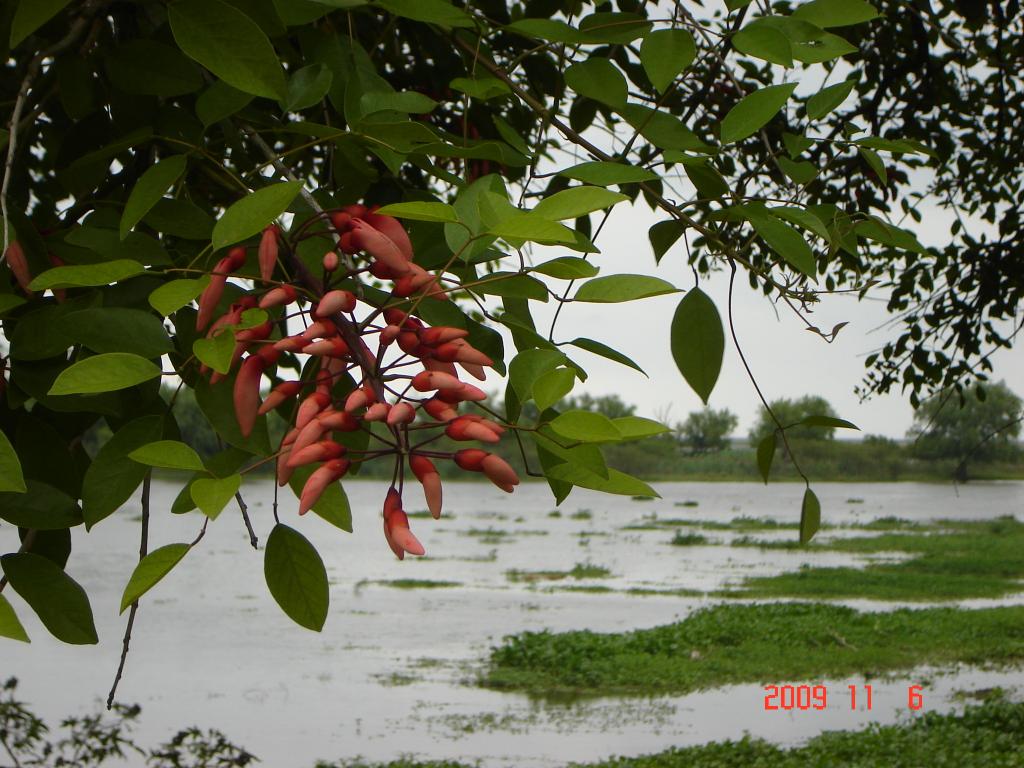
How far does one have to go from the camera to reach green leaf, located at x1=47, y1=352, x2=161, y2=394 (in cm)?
47

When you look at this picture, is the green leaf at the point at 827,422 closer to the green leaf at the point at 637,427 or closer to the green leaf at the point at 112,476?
the green leaf at the point at 637,427

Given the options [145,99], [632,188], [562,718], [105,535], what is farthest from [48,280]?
[105,535]

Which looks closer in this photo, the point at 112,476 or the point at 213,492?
the point at 213,492

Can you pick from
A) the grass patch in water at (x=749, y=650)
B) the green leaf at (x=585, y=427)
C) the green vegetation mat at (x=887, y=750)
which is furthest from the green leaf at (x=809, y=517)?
the grass patch in water at (x=749, y=650)

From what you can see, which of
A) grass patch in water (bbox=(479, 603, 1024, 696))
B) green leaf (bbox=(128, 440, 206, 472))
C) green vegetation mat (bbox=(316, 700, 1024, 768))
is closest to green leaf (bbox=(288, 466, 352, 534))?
green leaf (bbox=(128, 440, 206, 472))

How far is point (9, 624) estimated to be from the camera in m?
0.45

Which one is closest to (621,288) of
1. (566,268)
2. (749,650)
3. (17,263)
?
(566,268)

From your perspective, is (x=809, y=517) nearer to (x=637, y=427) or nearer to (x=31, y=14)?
(x=637, y=427)

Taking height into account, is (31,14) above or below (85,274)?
above

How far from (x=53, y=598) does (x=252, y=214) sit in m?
0.31

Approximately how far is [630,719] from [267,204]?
5470 millimetres

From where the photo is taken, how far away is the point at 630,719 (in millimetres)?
5602

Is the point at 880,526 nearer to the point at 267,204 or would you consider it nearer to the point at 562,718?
the point at 562,718

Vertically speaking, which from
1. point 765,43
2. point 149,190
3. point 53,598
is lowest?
point 53,598
